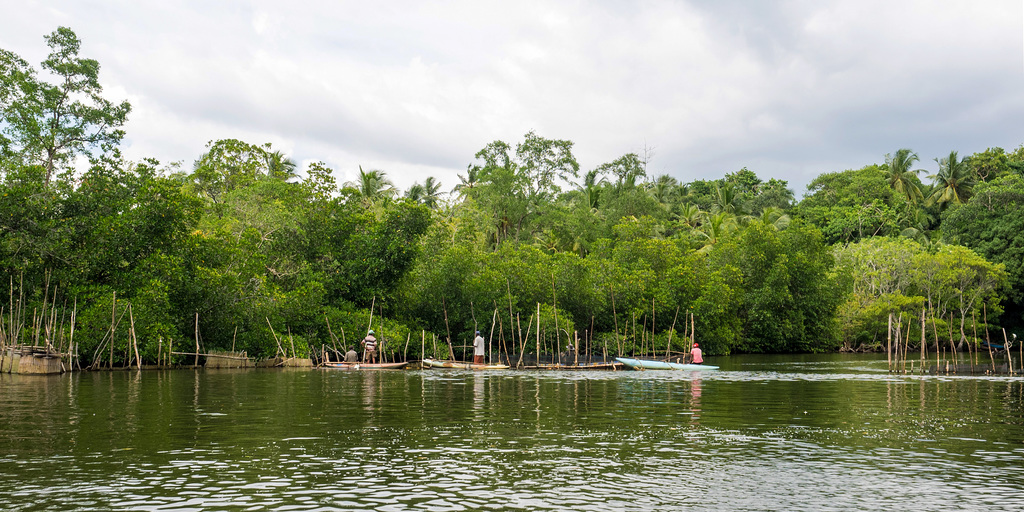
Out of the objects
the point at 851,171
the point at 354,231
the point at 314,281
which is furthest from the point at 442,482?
the point at 851,171

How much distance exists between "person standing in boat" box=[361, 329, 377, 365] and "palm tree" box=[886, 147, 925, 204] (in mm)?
55183

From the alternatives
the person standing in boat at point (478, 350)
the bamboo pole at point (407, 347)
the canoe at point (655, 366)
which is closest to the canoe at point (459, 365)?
the person standing in boat at point (478, 350)

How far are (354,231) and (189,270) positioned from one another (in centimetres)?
977

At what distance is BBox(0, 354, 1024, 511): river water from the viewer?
30.3 feet

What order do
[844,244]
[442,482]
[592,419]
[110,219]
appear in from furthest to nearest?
[844,244], [110,219], [592,419], [442,482]

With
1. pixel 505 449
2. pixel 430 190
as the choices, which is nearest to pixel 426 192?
pixel 430 190

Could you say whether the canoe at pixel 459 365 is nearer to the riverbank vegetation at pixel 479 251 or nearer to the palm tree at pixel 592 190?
the riverbank vegetation at pixel 479 251

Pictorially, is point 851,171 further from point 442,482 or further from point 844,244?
point 442,482

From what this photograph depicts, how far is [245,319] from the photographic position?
37.4 m

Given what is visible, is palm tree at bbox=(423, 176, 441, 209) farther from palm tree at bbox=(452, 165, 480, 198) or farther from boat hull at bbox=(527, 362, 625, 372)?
boat hull at bbox=(527, 362, 625, 372)

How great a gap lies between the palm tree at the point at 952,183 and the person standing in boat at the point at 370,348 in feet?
181

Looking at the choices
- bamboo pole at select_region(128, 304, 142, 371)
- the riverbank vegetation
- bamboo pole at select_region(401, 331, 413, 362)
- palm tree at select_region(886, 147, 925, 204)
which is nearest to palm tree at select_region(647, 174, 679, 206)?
the riverbank vegetation

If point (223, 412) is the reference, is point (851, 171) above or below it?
above

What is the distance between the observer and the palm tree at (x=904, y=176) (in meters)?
73.4
